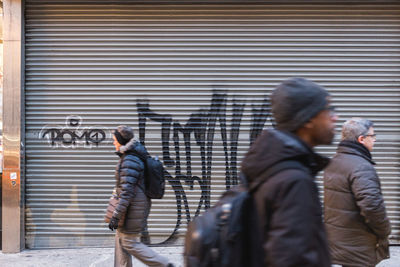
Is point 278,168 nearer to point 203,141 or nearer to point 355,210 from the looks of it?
point 355,210

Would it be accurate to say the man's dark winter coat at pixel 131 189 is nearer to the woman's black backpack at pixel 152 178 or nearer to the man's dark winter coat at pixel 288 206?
the woman's black backpack at pixel 152 178

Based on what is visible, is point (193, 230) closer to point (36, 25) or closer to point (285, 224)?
point (285, 224)

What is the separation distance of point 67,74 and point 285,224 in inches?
201

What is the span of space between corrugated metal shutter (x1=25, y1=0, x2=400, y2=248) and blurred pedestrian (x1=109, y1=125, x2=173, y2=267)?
177 centimetres

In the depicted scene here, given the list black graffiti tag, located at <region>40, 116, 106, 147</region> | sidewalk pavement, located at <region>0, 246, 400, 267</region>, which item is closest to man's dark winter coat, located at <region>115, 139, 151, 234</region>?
sidewalk pavement, located at <region>0, 246, 400, 267</region>

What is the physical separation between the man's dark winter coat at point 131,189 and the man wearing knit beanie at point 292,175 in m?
2.39

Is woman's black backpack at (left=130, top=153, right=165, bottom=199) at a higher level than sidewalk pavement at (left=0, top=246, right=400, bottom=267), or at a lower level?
higher

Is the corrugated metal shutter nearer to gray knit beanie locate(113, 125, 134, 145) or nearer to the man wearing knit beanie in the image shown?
gray knit beanie locate(113, 125, 134, 145)

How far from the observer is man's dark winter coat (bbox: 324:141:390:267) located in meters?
2.92

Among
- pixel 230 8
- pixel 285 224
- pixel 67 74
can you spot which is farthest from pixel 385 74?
pixel 285 224

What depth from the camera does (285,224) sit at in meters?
1.50

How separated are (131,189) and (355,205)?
2.09 metres

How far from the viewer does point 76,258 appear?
538 centimetres

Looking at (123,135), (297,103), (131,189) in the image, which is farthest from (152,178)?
(297,103)
